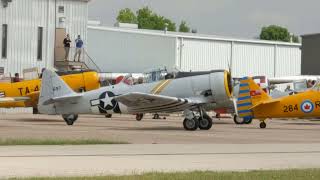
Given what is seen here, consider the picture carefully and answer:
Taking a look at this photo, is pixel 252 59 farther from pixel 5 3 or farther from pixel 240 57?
pixel 5 3

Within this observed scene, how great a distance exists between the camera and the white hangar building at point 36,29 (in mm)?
48000

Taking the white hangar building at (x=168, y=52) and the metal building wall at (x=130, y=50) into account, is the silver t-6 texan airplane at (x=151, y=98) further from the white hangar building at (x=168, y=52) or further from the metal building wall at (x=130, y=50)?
the metal building wall at (x=130, y=50)

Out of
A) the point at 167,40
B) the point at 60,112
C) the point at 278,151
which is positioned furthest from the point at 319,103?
the point at 167,40

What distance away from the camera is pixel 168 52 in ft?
236

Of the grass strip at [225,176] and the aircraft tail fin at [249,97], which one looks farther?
the aircraft tail fin at [249,97]

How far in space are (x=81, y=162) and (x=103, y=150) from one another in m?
2.54

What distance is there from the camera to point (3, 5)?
156ft

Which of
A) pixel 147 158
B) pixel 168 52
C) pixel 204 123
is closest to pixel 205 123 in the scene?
pixel 204 123

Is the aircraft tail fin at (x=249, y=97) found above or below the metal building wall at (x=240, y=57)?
below

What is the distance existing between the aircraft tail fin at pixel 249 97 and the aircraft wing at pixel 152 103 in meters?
2.81

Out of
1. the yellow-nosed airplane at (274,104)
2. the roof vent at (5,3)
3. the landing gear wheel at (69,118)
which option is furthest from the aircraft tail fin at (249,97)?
the roof vent at (5,3)

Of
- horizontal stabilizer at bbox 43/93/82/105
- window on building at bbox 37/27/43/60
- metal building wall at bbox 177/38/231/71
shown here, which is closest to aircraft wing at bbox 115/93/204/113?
horizontal stabilizer at bbox 43/93/82/105

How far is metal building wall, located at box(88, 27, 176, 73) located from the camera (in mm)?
70438

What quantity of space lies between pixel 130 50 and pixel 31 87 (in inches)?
1550
